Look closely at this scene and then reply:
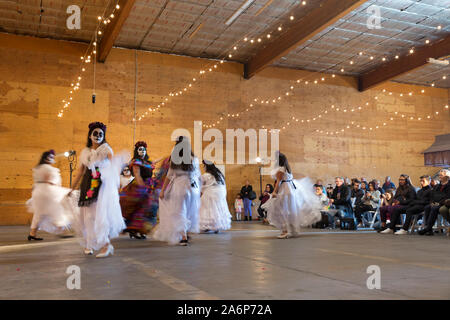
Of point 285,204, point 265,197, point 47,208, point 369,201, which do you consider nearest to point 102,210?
point 47,208

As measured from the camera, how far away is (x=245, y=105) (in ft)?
49.0

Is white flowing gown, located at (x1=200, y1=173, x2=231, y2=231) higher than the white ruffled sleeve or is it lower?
lower

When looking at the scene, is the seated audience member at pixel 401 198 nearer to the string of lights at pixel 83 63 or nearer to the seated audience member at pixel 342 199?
the seated audience member at pixel 342 199

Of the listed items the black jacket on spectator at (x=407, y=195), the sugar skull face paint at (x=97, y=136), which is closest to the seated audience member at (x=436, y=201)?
the black jacket on spectator at (x=407, y=195)

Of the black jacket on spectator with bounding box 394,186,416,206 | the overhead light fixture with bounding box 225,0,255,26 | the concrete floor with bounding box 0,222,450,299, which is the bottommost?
the concrete floor with bounding box 0,222,450,299

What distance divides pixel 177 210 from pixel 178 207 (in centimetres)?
4

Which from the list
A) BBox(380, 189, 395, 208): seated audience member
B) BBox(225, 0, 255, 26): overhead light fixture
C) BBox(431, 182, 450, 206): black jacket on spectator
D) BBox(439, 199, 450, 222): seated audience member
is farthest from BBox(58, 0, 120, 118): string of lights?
BBox(439, 199, 450, 222): seated audience member

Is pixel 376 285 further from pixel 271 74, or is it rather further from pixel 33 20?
pixel 271 74

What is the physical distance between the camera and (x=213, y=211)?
8.31m

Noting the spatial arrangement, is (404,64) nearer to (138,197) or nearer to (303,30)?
(303,30)

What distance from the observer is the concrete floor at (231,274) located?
2.33 metres

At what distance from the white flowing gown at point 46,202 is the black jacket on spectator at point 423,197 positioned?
6.10 m

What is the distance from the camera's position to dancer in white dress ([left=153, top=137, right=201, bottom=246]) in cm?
545

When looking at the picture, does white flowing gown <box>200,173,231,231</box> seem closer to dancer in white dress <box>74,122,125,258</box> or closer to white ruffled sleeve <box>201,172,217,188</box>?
white ruffled sleeve <box>201,172,217,188</box>
